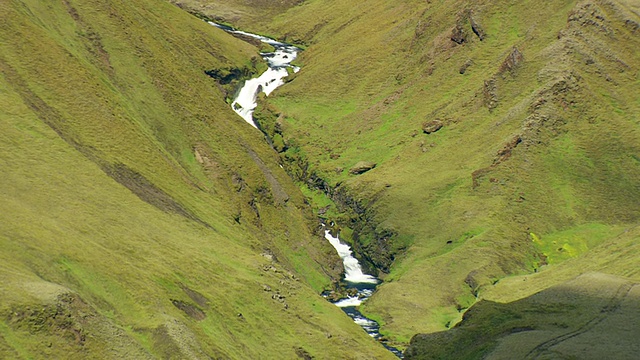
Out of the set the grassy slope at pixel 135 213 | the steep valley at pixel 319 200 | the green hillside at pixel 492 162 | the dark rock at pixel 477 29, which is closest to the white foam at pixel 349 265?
the green hillside at pixel 492 162

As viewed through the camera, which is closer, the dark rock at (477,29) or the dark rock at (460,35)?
the dark rock at (477,29)

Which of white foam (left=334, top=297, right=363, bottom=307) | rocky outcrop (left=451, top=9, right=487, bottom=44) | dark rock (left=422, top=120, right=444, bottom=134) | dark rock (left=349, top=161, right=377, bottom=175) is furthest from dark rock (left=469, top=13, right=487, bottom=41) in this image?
white foam (left=334, top=297, right=363, bottom=307)

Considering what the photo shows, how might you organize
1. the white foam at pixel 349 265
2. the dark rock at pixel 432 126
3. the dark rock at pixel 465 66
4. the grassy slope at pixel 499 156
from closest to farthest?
the grassy slope at pixel 499 156 < the white foam at pixel 349 265 < the dark rock at pixel 432 126 < the dark rock at pixel 465 66

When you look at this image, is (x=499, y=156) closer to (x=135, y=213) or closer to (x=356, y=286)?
(x=356, y=286)

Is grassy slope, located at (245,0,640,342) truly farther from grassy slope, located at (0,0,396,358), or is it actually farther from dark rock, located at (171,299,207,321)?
dark rock, located at (171,299,207,321)

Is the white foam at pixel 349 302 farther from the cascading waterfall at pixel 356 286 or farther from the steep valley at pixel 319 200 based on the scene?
the steep valley at pixel 319 200

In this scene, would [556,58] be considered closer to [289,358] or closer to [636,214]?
[636,214]
